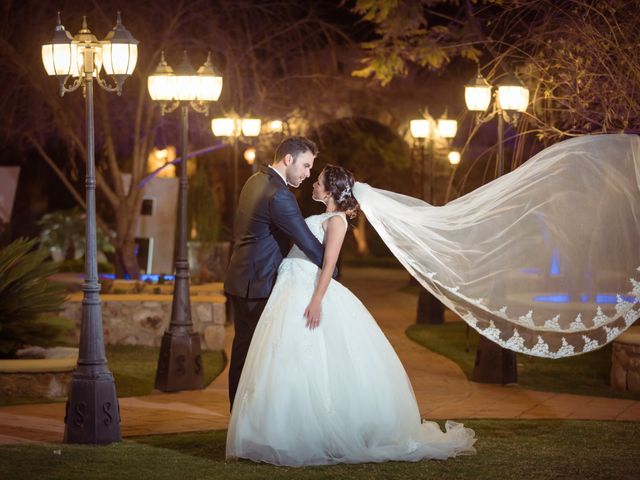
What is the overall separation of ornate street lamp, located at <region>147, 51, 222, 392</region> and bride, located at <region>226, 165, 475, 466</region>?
4273mm

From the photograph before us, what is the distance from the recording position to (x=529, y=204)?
9.56m

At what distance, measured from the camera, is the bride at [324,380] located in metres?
8.27

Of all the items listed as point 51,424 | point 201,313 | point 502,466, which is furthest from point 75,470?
point 201,313

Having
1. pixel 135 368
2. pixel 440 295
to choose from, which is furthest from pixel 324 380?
pixel 135 368

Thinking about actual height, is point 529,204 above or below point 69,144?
below

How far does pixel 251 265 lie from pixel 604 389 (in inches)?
221

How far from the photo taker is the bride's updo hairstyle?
8.72 meters

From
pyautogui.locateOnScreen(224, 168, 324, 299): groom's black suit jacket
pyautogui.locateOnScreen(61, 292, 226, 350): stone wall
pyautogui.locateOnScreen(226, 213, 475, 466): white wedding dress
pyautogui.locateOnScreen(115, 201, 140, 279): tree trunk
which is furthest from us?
pyautogui.locateOnScreen(115, 201, 140, 279): tree trunk

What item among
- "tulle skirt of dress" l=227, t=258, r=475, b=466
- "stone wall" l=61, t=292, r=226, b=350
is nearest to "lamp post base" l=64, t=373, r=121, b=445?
"tulle skirt of dress" l=227, t=258, r=475, b=466

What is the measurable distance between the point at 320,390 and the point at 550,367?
7.05 meters

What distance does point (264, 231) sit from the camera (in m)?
8.91

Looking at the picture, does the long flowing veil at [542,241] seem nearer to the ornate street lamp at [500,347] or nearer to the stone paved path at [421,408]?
the stone paved path at [421,408]

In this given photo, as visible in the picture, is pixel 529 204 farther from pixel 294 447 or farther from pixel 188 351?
pixel 188 351

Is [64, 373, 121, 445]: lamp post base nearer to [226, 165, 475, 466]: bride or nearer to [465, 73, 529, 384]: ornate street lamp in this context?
[226, 165, 475, 466]: bride
